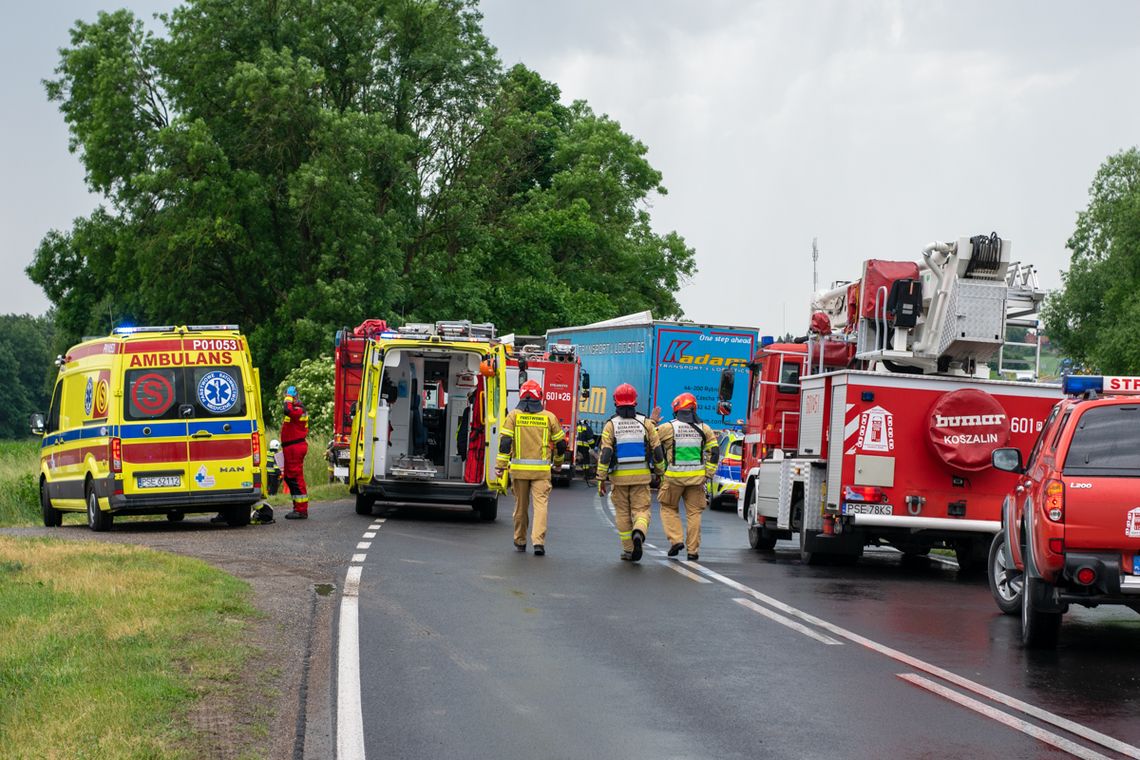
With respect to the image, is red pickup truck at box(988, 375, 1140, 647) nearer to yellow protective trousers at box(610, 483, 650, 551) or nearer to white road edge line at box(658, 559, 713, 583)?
white road edge line at box(658, 559, 713, 583)

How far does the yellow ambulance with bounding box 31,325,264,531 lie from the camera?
20.3 metres

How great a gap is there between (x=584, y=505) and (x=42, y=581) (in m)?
17.7

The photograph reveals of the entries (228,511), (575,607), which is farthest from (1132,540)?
(228,511)

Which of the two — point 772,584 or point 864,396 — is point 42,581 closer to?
point 772,584

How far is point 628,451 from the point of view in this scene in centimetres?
1731

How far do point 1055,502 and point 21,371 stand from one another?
5697 inches

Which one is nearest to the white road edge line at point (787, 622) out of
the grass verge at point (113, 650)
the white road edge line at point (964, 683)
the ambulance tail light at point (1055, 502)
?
the white road edge line at point (964, 683)

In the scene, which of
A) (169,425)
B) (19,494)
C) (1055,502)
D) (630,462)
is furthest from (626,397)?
(19,494)

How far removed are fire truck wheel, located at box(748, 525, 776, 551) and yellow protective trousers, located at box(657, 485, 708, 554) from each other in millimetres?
2928

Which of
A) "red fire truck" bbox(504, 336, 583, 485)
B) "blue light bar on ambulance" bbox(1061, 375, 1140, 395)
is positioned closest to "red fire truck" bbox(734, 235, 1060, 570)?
"blue light bar on ambulance" bbox(1061, 375, 1140, 395)

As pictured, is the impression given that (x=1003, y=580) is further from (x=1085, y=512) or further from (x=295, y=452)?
(x=295, y=452)

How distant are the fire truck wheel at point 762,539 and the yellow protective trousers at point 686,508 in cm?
293

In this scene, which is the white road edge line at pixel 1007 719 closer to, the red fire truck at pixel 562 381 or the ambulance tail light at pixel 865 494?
the ambulance tail light at pixel 865 494

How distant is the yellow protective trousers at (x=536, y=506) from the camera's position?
18156 millimetres
